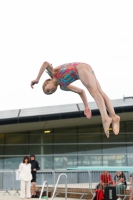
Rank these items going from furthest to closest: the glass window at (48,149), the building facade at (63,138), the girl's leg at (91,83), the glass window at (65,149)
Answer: the glass window at (48,149) → the glass window at (65,149) → the building facade at (63,138) → the girl's leg at (91,83)

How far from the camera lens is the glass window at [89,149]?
75.1 feet

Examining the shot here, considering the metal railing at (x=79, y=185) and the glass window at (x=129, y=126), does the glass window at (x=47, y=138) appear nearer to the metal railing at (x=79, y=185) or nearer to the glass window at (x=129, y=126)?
the glass window at (x=129, y=126)

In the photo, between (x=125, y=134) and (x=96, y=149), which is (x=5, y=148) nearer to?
(x=96, y=149)

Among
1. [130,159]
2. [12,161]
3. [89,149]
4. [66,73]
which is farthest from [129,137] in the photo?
[66,73]

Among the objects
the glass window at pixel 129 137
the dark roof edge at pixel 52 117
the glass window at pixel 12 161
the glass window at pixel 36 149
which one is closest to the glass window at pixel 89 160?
the glass window at pixel 129 137

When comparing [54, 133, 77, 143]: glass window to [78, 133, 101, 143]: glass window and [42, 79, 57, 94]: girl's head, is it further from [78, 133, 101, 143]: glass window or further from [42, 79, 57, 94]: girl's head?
[42, 79, 57, 94]: girl's head

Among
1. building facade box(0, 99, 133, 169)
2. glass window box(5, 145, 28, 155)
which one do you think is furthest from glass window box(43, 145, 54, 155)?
glass window box(5, 145, 28, 155)

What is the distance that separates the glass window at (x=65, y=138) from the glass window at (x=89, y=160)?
4.61 ft

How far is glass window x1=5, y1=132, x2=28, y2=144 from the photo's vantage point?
77.2ft

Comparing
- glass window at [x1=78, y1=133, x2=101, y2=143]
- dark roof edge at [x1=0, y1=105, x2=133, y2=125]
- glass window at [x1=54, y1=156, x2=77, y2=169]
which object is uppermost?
dark roof edge at [x1=0, y1=105, x2=133, y2=125]

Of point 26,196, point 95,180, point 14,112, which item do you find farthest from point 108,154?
point 26,196

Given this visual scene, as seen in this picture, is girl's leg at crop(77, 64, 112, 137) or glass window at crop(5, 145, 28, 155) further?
glass window at crop(5, 145, 28, 155)

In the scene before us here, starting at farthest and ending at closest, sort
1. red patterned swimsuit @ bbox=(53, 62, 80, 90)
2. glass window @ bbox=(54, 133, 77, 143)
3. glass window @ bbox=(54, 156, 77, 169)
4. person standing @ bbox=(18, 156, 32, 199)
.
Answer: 1. glass window @ bbox=(54, 133, 77, 143)
2. glass window @ bbox=(54, 156, 77, 169)
3. person standing @ bbox=(18, 156, 32, 199)
4. red patterned swimsuit @ bbox=(53, 62, 80, 90)

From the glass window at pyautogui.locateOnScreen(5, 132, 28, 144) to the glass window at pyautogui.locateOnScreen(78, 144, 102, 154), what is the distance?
146 inches
